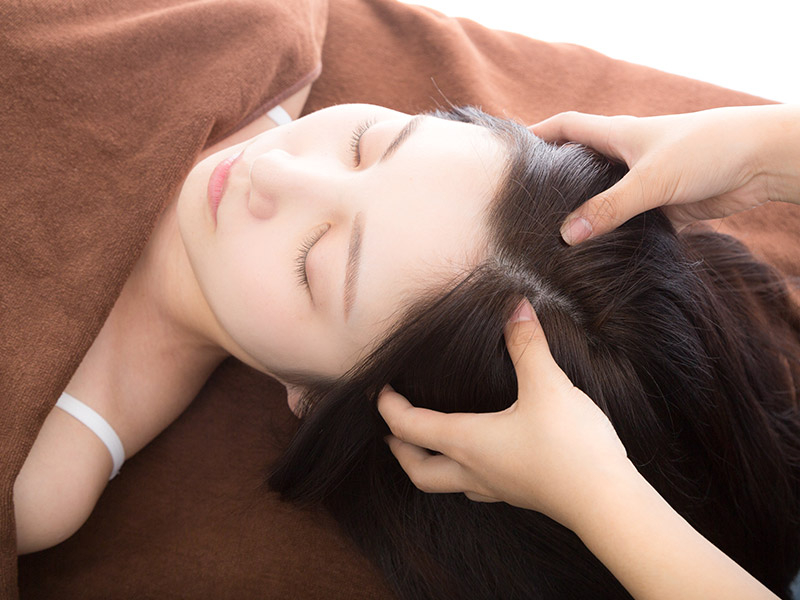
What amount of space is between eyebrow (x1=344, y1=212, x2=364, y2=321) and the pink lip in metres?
0.26

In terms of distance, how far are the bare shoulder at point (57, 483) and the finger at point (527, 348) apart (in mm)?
764

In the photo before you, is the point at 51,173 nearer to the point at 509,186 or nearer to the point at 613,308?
the point at 509,186

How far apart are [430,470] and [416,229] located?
13.5 inches

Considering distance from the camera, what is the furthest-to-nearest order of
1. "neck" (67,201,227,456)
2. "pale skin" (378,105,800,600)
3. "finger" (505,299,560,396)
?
"neck" (67,201,227,456) → "finger" (505,299,560,396) → "pale skin" (378,105,800,600)

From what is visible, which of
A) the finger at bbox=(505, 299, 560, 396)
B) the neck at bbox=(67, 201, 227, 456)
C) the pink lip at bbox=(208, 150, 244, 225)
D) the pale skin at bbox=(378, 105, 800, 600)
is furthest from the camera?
the neck at bbox=(67, 201, 227, 456)

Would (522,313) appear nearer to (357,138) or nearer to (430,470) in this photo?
(430,470)

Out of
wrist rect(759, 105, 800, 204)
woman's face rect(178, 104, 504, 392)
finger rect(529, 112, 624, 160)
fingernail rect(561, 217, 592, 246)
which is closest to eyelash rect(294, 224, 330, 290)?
woman's face rect(178, 104, 504, 392)

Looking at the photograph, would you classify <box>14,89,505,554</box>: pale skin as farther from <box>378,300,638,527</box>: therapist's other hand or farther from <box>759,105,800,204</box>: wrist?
<box>759,105,800,204</box>: wrist

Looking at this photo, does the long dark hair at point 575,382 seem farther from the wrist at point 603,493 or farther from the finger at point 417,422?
the wrist at point 603,493

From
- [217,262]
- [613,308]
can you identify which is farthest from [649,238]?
[217,262]

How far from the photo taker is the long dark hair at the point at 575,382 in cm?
90

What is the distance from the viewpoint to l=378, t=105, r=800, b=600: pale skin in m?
0.70

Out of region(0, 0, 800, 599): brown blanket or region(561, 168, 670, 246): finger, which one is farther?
region(0, 0, 800, 599): brown blanket

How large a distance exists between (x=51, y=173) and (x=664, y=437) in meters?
1.13
